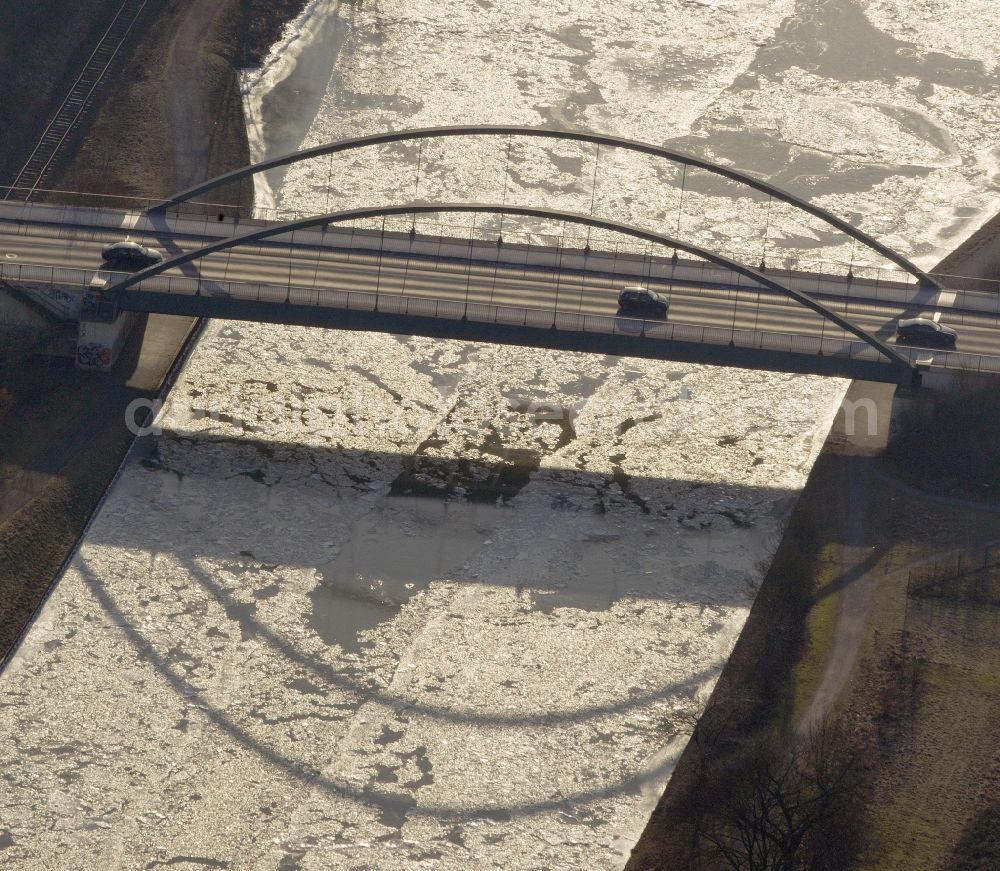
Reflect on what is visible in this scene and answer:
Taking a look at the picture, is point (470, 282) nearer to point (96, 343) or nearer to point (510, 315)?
point (510, 315)

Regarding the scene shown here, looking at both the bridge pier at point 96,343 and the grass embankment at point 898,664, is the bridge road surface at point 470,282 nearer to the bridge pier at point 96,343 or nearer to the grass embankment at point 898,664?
the bridge pier at point 96,343

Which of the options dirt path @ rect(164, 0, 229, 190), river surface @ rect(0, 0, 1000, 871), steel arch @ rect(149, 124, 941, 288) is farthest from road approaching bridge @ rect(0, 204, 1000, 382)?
dirt path @ rect(164, 0, 229, 190)

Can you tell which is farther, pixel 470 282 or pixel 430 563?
pixel 470 282

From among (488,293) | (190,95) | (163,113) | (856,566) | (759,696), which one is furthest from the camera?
(190,95)

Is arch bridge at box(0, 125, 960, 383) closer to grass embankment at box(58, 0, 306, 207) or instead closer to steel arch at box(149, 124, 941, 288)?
steel arch at box(149, 124, 941, 288)

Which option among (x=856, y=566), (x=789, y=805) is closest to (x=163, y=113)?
(x=856, y=566)

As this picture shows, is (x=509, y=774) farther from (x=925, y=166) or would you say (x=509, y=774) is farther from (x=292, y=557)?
(x=925, y=166)
